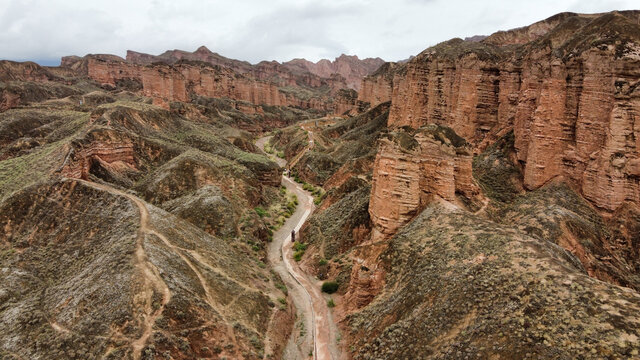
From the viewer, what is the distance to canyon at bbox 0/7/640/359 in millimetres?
15938

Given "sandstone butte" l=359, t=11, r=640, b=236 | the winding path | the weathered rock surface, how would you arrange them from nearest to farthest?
the weathered rock surface
the winding path
"sandstone butte" l=359, t=11, r=640, b=236

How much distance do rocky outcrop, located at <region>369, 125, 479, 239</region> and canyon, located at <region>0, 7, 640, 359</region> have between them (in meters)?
0.14

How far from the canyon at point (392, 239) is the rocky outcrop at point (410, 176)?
0.45ft

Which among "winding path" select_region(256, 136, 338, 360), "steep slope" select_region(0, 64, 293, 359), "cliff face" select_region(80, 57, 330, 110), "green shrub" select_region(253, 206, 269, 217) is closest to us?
"steep slope" select_region(0, 64, 293, 359)

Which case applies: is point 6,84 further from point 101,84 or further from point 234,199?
point 234,199

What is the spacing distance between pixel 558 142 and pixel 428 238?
52.5ft

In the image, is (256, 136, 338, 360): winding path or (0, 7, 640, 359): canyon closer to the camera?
(0, 7, 640, 359): canyon

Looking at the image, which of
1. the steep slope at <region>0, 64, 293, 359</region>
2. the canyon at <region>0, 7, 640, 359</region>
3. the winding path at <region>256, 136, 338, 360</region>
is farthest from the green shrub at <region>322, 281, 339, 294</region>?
the steep slope at <region>0, 64, 293, 359</region>

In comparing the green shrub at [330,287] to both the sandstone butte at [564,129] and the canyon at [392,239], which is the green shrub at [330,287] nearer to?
the canyon at [392,239]

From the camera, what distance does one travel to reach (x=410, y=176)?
84.5 feet

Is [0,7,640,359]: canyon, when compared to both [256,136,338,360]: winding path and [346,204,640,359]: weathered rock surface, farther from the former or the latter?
[256,136,338,360]: winding path

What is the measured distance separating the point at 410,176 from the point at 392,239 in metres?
4.69

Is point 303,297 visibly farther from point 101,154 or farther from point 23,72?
point 23,72

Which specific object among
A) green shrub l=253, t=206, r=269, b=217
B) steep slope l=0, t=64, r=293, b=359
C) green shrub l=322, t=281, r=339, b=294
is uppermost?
steep slope l=0, t=64, r=293, b=359
